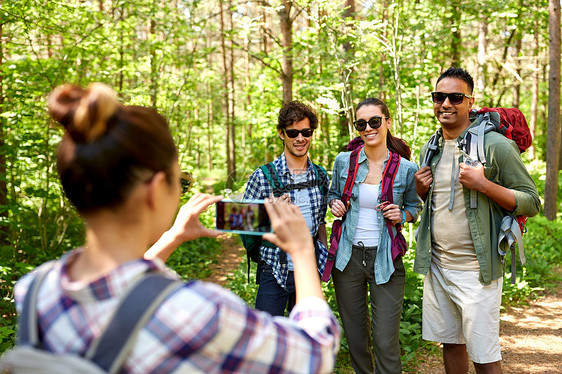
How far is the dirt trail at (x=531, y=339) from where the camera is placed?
4.70 metres

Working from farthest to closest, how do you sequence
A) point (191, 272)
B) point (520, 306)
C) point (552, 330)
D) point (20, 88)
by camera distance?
1. point (191, 272)
2. point (20, 88)
3. point (520, 306)
4. point (552, 330)

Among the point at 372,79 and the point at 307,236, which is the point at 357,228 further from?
the point at 372,79

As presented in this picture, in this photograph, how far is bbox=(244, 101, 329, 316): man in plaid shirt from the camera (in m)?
3.58

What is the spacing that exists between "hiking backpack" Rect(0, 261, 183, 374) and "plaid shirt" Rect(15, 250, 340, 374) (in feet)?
0.06

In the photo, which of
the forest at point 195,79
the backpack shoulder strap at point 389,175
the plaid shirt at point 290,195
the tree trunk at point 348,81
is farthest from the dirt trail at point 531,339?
the tree trunk at point 348,81

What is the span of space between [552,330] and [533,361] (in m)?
0.99

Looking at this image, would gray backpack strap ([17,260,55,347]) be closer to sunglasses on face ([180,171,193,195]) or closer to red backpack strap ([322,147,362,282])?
sunglasses on face ([180,171,193,195])

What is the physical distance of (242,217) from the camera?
1.79 m

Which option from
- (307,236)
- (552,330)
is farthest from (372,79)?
(307,236)

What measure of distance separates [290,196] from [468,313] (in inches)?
64.2

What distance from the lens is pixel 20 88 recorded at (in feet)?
22.5

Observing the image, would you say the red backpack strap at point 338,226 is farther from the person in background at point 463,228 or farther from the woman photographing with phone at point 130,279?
the woman photographing with phone at point 130,279

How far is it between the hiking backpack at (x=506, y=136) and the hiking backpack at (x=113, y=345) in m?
2.77

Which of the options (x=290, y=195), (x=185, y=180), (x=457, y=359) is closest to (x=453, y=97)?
(x=290, y=195)
